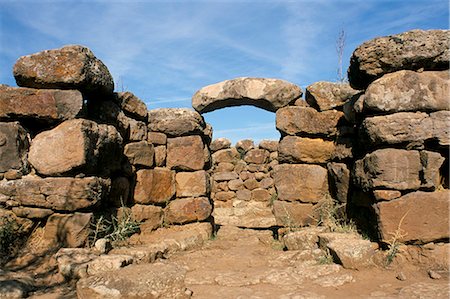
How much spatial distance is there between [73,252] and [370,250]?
3074 mm

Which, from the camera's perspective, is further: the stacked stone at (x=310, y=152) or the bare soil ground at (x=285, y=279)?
the stacked stone at (x=310, y=152)

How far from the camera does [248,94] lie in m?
5.64

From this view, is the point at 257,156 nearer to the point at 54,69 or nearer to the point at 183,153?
→ the point at 183,153

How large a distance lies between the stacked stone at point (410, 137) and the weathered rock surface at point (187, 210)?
106 inches

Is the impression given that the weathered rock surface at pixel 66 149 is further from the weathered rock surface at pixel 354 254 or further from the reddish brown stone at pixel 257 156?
the reddish brown stone at pixel 257 156

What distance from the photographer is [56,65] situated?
414 cm

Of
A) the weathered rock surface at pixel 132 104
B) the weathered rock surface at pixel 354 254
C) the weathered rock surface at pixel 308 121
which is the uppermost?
the weathered rock surface at pixel 132 104

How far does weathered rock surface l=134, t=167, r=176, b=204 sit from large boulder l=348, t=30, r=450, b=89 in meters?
3.31

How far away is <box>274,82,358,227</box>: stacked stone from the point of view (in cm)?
525

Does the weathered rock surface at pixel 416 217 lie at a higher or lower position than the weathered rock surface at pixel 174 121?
lower

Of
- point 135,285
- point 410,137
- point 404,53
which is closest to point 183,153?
point 135,285

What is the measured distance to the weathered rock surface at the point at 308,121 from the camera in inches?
209

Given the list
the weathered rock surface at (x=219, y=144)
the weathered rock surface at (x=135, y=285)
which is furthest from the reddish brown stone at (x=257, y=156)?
the weathered rock surface at (x=135, y=285)

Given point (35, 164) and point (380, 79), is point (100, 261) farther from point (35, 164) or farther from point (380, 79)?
point (380, 79)
